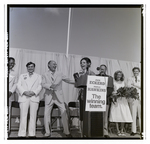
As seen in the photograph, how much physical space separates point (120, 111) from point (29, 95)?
1.64 m

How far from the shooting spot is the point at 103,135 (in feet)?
11.2

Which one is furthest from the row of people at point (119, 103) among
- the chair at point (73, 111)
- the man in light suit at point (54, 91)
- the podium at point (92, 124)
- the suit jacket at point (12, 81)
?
the suit jacket at point (12, 81)

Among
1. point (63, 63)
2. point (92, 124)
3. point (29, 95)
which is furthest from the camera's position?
point (63, 63)

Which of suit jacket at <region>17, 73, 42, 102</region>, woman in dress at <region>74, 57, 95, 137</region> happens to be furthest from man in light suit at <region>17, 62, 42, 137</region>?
woman in dress at <region>74, 57, 95, 137</region>

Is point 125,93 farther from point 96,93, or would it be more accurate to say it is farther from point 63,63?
point 63,63

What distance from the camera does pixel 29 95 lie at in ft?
11.3

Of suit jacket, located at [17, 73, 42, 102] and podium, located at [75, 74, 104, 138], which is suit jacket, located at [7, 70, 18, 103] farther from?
podium, located at [75, 74, 104, 138]

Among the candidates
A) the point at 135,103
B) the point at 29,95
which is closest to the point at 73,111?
the point at 29,95

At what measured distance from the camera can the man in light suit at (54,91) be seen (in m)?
3.48

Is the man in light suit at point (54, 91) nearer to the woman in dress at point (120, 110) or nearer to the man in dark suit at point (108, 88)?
the man in dark suit at point (108, 88)

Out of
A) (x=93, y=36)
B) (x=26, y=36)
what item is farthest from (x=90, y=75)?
(x=26, y=36)

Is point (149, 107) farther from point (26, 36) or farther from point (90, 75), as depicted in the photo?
point (26, 36)

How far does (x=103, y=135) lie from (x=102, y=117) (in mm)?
326

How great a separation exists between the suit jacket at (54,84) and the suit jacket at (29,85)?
0.11 m
